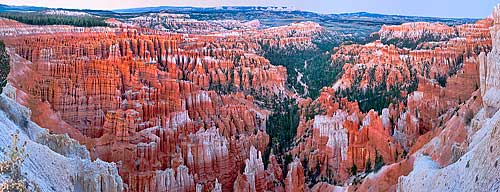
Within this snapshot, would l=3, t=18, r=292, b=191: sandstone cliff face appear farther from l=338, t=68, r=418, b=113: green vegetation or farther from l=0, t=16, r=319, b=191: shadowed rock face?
l=338, t=68, r=418, b=113: green vegetation

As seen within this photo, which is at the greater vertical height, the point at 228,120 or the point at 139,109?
the point at 139,109

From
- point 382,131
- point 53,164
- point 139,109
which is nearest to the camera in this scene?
point 53,164

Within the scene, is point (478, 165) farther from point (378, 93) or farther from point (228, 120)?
point (378, 93)

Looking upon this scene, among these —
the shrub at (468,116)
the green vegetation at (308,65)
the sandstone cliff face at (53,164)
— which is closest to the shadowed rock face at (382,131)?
the shrub at (468,116)

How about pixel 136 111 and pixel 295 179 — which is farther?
pixel 136 111

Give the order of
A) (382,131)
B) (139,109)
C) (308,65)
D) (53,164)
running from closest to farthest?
1. (53,164)
2. (382,131)
3. (139,109)
4. (308,65)

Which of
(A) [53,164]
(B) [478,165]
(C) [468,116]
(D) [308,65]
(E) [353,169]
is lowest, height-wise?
(D) [308,65]

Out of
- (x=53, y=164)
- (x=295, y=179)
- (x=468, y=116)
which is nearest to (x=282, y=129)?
(x=295, y=179)

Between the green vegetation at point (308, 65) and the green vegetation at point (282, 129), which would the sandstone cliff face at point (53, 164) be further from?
the green vegetation at point (308, 65)

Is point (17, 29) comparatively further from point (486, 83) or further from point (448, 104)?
point (486, 83)
